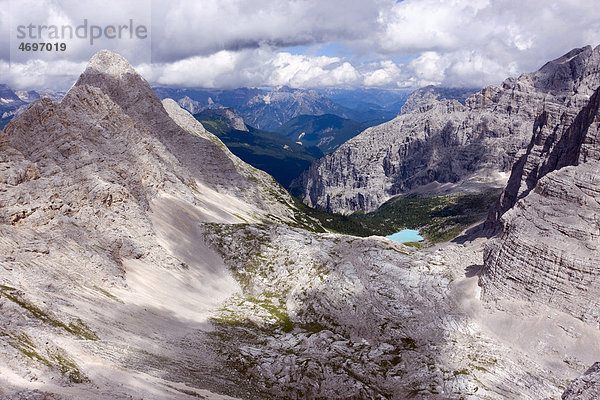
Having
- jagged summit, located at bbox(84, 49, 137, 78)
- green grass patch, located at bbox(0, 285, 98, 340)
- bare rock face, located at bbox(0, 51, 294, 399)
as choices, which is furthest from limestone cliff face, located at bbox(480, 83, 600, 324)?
jagged summit, located at bbox(84, 49, 137, 78)

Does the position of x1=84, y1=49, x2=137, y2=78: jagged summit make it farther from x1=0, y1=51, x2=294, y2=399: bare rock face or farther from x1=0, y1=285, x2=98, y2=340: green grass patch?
x1=0, y1=285, x2=98, y2=340: green grass patch

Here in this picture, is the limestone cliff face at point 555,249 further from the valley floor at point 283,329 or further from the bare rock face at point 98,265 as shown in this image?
the bare rock face at point 98,265

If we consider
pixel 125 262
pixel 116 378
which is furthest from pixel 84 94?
pixel 116 378

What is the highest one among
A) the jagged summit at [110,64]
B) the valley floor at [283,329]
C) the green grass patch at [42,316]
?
the jagged summit at [110,64]

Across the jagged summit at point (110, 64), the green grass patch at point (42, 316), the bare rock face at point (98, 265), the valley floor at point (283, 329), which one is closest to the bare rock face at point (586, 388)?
the valley floor at point (283, 329)

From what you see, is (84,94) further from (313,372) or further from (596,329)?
(596,329)
